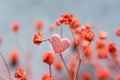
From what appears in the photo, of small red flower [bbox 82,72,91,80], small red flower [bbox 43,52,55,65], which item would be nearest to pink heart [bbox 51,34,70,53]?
small red flower [bbox 43,52,55,65]

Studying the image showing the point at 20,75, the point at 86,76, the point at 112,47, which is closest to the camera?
the point at 20,75

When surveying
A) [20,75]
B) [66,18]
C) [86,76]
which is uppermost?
[66,18]

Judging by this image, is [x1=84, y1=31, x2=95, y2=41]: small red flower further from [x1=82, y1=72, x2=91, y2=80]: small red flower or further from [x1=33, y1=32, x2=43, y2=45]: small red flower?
[x1=82, y1=72, x2=91, y2=80]: small red flower

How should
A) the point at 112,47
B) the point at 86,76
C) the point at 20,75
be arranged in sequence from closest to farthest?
1. the point at 20,75
2. the point at 112,47
3. the point at 86,76

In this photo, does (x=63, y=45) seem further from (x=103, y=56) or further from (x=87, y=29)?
(x=103, y=56)

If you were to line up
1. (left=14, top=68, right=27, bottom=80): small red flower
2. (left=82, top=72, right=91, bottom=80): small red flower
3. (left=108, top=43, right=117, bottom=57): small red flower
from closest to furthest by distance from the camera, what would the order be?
(left=14, top=68, right=27, bottom=80): small red flower < (left=108, top=43, right=117, bottom=57): small red flower < (left=82, top=72, right=91, bottom=80): small red flower

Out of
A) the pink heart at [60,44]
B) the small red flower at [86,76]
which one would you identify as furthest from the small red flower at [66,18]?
the small red flower at [86,76]

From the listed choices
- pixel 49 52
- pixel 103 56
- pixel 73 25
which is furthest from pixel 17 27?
pixel 49 52

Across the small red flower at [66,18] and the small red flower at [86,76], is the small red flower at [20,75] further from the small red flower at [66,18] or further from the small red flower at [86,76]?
the small red flower at [86,76]

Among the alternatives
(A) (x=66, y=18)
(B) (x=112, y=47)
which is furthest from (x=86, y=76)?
(A) (x=66, y=18)

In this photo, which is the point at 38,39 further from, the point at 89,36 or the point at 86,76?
the point at 86,76

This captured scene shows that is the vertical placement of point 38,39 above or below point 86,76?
above
